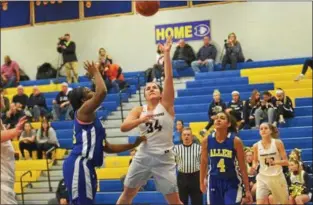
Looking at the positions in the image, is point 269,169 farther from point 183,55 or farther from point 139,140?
point 183,55

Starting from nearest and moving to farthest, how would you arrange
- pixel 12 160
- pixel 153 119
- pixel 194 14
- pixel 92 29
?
pixel 12 160, pixel 153 119, pixel 194 14, pixel 92 29

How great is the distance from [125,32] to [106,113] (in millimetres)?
4463

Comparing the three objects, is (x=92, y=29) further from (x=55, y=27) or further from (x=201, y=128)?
(x=201, y=128)

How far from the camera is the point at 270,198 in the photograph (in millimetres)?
10352

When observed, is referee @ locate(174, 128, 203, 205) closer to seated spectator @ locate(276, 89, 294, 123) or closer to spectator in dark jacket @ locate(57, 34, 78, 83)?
seated spectator @ locate(276, 89, 294, 123)

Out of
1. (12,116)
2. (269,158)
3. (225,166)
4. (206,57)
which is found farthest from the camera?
(206,57)

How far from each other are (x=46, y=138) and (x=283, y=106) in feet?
19.2

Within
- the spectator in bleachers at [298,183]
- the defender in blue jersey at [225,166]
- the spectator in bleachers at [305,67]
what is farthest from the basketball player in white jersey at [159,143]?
the spectator in bleachers at [305,67]

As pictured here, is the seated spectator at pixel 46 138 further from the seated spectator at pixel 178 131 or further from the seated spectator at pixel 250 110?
the seated spectator at pixel 250 110

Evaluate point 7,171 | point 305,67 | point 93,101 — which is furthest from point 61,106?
point 7,171

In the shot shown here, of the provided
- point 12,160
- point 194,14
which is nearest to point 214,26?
point 194,14

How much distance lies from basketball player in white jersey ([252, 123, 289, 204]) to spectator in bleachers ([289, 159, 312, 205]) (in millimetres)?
1328

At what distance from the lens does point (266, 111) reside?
1434 centimetres

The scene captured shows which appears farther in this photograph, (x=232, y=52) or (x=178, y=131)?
(x=232, y=52)
